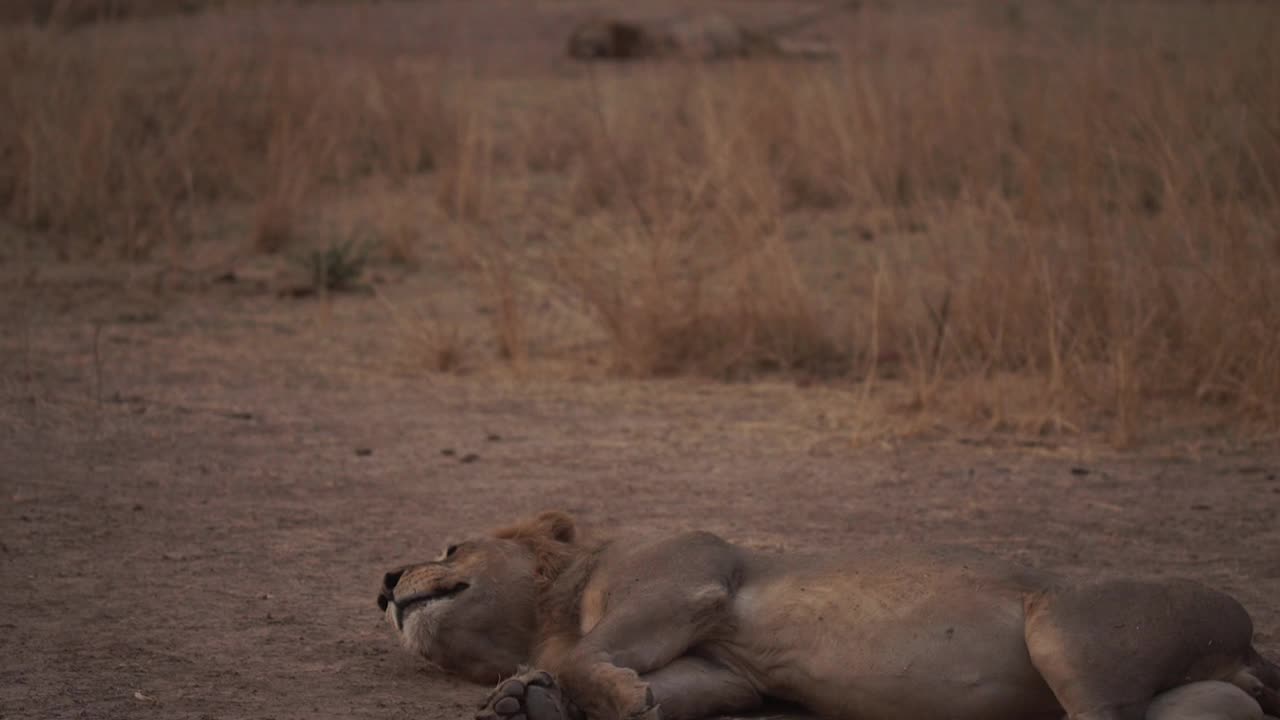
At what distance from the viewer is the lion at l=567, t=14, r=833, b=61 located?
49.5ft

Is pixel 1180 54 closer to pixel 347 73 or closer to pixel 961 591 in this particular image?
pixel 347 73

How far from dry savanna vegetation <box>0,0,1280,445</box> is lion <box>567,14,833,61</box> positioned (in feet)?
2.81

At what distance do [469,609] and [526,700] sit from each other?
1.58 ft

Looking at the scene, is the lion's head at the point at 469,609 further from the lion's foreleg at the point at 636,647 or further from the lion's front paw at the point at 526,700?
the lion's front paw at the point at 526,700

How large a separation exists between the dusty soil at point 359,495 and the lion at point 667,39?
8.17 metres

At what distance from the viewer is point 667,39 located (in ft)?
51.2

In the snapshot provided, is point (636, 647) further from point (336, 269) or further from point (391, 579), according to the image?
point (336, 269)

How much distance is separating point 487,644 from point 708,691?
551mm

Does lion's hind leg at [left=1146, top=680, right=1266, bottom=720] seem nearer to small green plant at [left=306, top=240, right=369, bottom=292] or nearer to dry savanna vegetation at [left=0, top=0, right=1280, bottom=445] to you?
dry savanna vegetation at [left=0, top=0, right=1280, bottom=445]

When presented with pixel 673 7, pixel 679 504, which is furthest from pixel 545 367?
pixel 673 7

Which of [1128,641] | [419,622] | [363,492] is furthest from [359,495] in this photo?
[1128,641]

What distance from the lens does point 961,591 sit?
3525 millimetres

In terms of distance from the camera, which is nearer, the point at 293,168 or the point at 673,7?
the point at 293,168

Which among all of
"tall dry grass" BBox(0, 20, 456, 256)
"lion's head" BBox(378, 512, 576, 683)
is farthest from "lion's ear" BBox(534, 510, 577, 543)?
"tall dry grass" BBox(0, 20, 456, 256)
